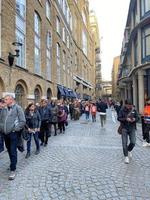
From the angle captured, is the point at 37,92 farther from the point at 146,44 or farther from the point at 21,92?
the point at 146,44

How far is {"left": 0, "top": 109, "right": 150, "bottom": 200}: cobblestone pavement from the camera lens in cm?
519

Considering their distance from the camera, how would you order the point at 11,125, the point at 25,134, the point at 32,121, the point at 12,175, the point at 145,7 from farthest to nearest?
the point at 145,7 → the point at 32,121 → the point at 25,134 → the point at 11,125 → the point at 12,175

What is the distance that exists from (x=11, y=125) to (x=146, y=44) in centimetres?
1829

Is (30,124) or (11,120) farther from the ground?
(11,120)

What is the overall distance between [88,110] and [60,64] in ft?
28.1

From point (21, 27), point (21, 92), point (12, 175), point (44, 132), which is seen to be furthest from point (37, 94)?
point (12, 175)

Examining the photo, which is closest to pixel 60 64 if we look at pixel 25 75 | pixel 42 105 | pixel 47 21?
pixel 47 21

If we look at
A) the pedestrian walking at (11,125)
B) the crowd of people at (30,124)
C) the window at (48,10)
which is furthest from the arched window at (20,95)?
the pedestrian walking at (11,125)

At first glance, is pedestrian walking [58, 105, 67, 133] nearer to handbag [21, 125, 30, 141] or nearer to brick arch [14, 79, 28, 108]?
brick arch [14, 79, 28, 108]

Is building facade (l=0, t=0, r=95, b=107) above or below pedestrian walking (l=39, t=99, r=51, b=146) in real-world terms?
above

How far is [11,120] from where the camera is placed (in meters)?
6.51

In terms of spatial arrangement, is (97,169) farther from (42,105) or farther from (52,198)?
(42,105)

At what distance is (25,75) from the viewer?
1772 centimetres

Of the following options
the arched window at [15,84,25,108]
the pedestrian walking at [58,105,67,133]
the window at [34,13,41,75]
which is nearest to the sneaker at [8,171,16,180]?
the pedestrian walking at [58,105,67,133]
